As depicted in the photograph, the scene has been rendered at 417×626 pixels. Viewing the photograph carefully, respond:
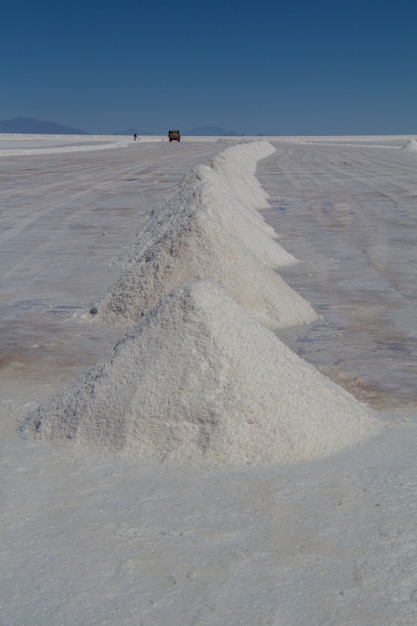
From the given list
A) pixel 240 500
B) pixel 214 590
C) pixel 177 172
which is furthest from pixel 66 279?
pixel 177 172

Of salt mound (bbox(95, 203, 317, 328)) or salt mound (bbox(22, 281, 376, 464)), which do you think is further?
salt mound (bbox(95, 203, 317, 328))

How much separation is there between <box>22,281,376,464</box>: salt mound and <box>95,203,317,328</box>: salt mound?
2.82 meters

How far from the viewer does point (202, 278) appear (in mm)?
8266

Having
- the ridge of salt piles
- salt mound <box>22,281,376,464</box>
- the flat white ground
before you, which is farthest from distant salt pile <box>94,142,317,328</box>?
salt mound <box>22,281,376,464</box>

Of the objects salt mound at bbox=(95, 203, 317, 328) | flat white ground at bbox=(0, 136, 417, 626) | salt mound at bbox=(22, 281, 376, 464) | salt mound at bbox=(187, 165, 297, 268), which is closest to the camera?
flat white ground at bbox=(0, 136, 417, 626)

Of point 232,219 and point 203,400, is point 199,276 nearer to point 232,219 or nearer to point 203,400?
point 232,219

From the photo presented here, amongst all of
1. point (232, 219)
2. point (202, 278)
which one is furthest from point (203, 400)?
point (232, 219)

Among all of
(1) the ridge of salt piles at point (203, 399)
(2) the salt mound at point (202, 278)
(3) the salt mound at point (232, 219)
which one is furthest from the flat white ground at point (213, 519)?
(3) the salt mound at point (232, 219)

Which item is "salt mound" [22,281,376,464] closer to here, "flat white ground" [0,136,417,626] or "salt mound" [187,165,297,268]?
"flat white ground" [0,136,417,626]

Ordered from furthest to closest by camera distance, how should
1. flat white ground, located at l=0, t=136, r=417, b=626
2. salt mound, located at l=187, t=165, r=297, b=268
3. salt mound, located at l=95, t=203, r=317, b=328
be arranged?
salt mound, located at l=187, t=165, r=297, b=268 → salt mound, located at l=95, t=203, r=317, b=328 → flat white ground, located at l=0, t=136, r=417, b=626

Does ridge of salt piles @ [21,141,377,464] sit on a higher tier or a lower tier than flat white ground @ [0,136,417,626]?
higher

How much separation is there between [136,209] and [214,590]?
587 inches

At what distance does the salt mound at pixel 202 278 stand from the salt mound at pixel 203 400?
2.82m

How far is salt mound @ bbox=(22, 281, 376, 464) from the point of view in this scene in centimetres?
486
